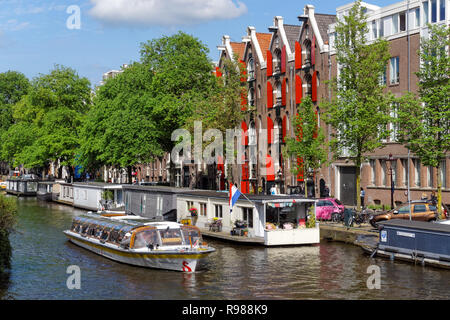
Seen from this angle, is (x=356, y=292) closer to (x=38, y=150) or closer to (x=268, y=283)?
(x=268, y=283)

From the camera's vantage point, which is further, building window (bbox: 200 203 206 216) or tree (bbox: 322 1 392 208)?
building window (bbox: 200 203 206 216)

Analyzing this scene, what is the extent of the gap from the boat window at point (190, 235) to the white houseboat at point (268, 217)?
6819 millimetres

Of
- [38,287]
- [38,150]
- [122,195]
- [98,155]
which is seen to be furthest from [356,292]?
[38,150]

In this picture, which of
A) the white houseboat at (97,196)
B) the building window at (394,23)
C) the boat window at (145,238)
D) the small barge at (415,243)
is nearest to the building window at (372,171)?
the building window at (394,23)

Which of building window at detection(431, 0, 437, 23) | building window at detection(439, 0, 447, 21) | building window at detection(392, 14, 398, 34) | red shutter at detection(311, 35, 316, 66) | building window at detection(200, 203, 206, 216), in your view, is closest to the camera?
building window at detection(200, 203, 206, 216)

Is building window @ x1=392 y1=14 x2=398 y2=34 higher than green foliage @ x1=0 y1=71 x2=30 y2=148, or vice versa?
green foliage @ x1=0 y1=71 x2=30 y2=148

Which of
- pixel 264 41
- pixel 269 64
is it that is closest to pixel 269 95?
pixel 269 64

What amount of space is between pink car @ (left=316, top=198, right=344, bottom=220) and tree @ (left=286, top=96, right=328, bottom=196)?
5727 mm

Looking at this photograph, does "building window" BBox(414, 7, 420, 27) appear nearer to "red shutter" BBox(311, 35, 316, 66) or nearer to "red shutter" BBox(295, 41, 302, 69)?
"red shutter" BBox(311, 35, 316, 66)

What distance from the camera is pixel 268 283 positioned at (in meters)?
26.4

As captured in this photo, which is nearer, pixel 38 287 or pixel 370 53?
pixel 38 287

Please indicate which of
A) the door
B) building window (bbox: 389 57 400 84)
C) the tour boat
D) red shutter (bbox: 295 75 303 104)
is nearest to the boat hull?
the tour boat

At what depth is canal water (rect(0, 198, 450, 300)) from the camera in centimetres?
2447
